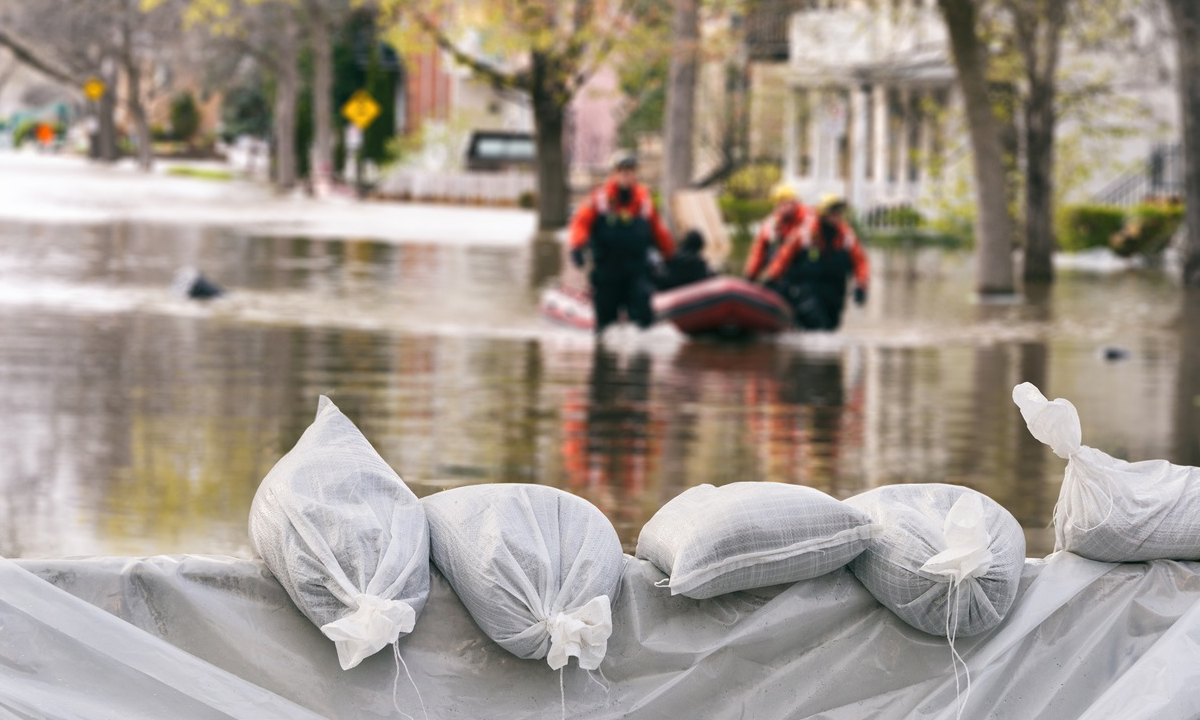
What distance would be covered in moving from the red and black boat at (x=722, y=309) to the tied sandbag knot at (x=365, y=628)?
12461 millimetres

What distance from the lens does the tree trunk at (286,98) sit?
174 feet

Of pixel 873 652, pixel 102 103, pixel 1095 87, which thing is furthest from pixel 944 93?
pixel 102 103

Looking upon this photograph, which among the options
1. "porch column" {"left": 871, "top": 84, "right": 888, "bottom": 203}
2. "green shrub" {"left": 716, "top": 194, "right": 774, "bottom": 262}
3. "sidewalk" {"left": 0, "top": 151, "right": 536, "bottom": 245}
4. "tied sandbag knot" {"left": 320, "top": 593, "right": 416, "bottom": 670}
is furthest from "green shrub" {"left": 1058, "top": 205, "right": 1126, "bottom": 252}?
"tied sandbag knot" {"left": 320, "top": 593, "right": 416, "bottom": 670}

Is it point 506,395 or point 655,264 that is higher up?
point 655,264

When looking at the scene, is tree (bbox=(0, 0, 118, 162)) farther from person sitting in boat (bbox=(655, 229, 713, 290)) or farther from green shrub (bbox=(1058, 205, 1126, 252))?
person sitting in boat (bbox=(655, 229, 713, 290))

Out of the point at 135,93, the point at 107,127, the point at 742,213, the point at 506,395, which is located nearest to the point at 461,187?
the point at 742,213

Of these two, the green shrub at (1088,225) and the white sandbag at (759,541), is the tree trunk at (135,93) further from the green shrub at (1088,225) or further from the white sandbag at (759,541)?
the white sandbag at (759,541)

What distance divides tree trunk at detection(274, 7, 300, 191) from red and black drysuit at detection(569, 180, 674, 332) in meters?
37.5

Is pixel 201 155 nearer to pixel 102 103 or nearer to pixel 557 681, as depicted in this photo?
pixel 102 103

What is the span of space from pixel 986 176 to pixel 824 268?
6.53 metres

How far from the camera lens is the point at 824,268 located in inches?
669

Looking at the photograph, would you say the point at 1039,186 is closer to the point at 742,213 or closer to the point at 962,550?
the point at 742,213

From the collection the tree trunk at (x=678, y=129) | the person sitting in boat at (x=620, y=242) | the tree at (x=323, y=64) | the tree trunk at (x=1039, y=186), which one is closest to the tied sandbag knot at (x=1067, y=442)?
the person sitting in boat at (x=620, y=242)

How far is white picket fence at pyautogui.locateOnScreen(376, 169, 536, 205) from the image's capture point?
5075cm
